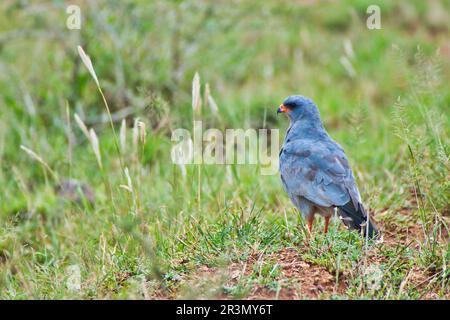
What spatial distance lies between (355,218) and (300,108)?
1102mm

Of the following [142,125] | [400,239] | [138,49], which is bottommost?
[400,239]

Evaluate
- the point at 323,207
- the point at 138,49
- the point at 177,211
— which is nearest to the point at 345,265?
the point at 323,207

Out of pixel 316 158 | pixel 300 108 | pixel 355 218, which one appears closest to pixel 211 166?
pixel 300 108

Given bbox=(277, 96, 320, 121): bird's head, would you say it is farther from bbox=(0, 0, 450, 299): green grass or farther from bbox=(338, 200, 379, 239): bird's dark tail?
bbox=(338, 200, 379, 239): bird's dark tail

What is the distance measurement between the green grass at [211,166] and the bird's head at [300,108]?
0.34 meters

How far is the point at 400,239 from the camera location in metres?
4.55

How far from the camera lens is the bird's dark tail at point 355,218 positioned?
407 cm

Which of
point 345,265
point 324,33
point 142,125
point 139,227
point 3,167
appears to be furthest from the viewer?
point 324,33

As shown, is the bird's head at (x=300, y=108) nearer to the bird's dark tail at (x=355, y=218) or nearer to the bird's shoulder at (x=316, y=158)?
the bird's shoulder at (x=316, y=158)

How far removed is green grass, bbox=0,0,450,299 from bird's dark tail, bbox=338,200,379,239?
105 mm

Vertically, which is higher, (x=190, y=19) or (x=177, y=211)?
(x=190, y=19)

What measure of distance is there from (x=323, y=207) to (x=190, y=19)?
3964 millimetres

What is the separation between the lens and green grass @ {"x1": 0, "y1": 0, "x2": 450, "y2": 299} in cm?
388

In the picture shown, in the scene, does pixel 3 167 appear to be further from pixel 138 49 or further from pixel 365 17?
pixel 365 17
